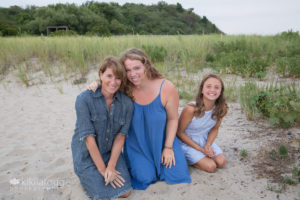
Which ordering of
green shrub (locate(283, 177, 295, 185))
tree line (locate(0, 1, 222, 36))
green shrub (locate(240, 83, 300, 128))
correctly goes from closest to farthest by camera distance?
1. green shrub (locate(283, 177, 295, 185))
2. green shrub (locate(240, 83, 300, 128))
3. tree line (locate(0, 1, 222, 36))

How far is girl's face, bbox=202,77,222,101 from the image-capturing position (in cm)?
256

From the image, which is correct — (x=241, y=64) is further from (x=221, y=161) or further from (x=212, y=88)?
(x=221, y=161)

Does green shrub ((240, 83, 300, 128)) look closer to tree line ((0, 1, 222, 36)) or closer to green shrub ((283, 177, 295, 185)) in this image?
green shrub ((283, 177, 295, 185))

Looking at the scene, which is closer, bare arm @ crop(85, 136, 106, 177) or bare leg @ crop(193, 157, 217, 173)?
bare arm @ crop(85, 136, 106, 177)

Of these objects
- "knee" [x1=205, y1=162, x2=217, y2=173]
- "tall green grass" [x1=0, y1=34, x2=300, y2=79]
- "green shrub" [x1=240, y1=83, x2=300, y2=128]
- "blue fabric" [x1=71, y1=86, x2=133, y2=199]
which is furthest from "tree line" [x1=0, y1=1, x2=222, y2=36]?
"blue fabric" [x1=71, y1=86, x2=133, y2=199]

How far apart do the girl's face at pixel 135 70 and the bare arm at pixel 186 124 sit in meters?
0.61

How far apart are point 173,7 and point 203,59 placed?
34.6m

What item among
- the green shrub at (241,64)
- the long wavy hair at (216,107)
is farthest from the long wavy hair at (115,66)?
the green shrub at (241,64)

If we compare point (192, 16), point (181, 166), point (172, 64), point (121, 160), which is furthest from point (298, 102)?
point (192, 16)

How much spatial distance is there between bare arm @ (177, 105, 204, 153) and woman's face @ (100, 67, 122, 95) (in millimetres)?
807

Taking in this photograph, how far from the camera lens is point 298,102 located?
310 centimetres

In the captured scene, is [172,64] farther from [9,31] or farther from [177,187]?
[9,31]

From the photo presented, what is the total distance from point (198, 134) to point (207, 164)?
0.36 meters

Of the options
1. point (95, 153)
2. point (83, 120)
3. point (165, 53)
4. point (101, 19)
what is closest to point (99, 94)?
point (83, 120)
